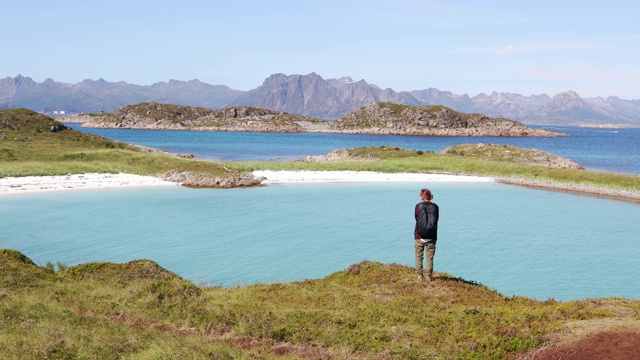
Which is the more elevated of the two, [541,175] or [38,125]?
[38,125]

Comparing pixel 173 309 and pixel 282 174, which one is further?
pixel 282 174

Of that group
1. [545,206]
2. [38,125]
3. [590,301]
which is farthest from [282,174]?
[590,301]

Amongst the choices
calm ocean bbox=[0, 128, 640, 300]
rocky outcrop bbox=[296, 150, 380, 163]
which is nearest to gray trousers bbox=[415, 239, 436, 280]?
calm ocean bbox=[0, 128, 640, 300]

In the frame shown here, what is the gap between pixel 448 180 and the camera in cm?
7131

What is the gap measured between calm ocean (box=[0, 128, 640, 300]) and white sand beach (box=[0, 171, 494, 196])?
378 centimetres

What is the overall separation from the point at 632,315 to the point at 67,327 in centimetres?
1688

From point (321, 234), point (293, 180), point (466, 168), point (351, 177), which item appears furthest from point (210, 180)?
point (466, 168)

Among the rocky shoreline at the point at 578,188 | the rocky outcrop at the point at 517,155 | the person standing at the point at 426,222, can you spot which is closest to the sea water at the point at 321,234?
the rocky shoreline at the point at 578,188

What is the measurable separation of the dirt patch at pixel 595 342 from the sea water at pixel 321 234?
11345mm

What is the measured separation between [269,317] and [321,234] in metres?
21.7

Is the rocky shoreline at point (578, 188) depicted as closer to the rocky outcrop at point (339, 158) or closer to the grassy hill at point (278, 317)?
the rocky outcrop at point (339, 158)

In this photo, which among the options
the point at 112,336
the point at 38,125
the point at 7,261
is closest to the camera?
the point at 112,336

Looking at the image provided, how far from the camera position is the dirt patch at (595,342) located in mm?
11984

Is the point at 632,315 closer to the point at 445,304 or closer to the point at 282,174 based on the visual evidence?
the point at 445,304
